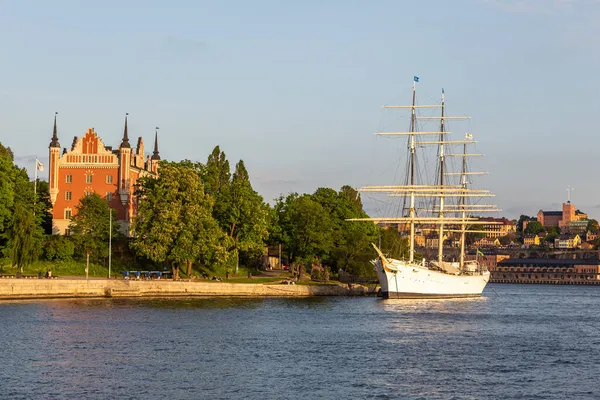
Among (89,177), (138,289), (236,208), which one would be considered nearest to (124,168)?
(89,177)

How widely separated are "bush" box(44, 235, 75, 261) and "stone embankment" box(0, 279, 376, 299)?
14.3m

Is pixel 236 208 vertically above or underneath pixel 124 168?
underneath

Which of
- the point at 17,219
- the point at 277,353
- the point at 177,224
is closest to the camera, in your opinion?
the point at 277,353

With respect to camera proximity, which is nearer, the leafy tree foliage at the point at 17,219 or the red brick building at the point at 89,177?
the leafy tree foliage at the point at 17,219

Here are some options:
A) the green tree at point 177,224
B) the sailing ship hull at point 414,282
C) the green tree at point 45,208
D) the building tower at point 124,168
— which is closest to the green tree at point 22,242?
the green tree at point 177,224

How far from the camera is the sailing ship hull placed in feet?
391

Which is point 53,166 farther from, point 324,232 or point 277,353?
point 277,353

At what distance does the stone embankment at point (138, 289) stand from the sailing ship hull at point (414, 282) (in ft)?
29.2

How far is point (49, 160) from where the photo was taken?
13125 cm

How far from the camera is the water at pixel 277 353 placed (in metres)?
47.2

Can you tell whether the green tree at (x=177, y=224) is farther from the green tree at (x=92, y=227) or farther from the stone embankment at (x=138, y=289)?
the green tree at (x=92, y=227)

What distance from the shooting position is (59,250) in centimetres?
11269

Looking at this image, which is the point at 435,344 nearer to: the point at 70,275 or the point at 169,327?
the point at 169,327

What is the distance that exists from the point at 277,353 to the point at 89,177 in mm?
75760
